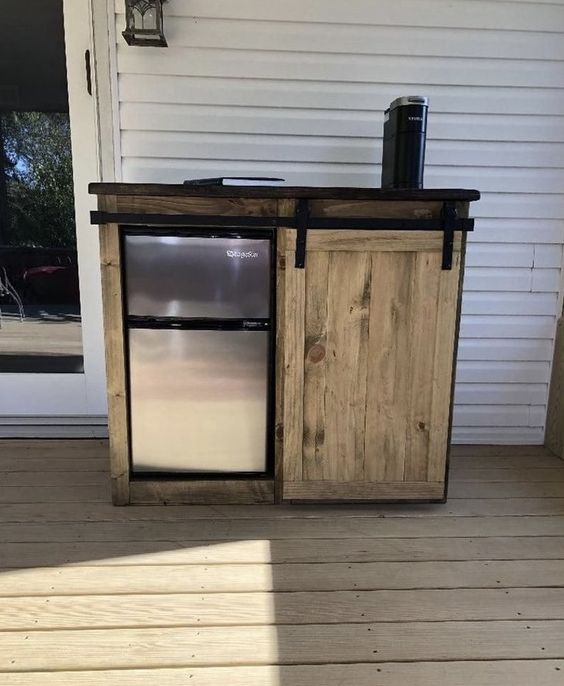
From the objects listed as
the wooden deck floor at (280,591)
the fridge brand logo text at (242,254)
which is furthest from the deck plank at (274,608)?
the fridge brand logo text at (242,254)

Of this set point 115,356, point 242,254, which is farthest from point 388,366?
point 115,356

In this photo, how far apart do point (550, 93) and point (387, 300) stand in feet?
4.57

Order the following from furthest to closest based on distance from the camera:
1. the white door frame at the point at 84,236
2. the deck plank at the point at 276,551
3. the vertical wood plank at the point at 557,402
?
the vertical wood plank at the point at 557,402 → the white door frame at the point at 84,236 → the deck plank at the point at 276,551

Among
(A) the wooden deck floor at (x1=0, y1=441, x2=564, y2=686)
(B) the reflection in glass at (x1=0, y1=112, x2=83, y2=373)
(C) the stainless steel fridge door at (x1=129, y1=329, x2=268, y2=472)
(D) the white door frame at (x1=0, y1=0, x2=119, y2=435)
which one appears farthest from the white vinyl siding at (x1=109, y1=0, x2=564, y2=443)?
(A) the wooden deck floor at (x1=0, y1=441, x2=564, y2=686)

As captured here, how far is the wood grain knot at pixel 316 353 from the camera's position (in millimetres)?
1863

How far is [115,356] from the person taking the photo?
1.84m

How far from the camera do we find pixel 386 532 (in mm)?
1852

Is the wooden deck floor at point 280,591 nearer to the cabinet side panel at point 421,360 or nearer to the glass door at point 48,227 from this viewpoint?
the cabinet side panel at point 421,360

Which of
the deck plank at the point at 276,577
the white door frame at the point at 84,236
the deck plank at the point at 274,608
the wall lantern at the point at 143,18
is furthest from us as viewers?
the white door frame at the point at 84,236

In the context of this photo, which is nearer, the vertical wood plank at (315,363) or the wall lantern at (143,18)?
the vertical wood plank at (315,363)

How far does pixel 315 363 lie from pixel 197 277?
494 mm

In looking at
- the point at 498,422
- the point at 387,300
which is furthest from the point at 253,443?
the point at 498,422

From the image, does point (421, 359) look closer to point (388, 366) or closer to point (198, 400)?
point (388, 366)

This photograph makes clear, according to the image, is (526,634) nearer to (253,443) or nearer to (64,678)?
(253,443)
